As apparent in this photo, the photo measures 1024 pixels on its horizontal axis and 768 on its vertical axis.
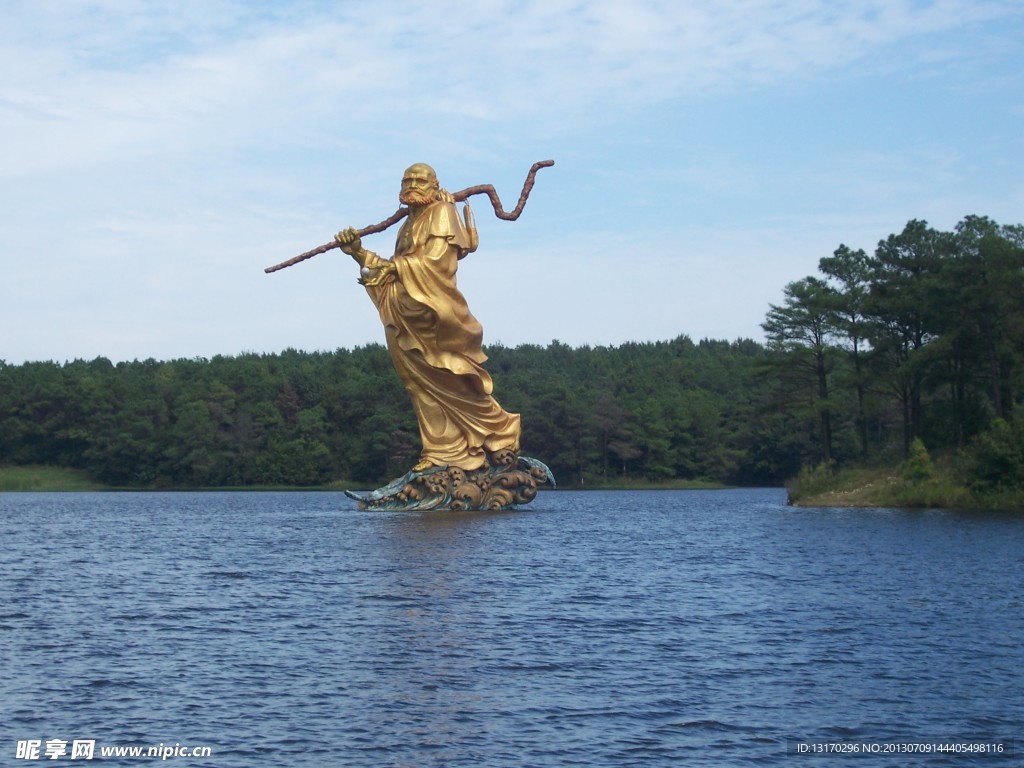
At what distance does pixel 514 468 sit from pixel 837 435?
126ft

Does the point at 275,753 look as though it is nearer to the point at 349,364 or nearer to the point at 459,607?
the point at 459,607

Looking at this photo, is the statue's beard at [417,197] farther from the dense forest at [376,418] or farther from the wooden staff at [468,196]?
the dense forest at [376,418]

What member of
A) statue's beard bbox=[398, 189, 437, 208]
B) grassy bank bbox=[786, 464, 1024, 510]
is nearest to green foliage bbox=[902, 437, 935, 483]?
grassy bank bbox=[786, 464, 1024, 510]

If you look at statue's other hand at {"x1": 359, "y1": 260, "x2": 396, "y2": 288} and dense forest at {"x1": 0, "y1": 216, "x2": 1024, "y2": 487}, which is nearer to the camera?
statue's other hand at {"x1": 359, "y1": 260, "x2": 396, "y2": 288}

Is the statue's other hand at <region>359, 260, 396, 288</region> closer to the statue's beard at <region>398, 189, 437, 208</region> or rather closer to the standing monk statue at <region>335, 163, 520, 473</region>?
the standing monk statue at <region>335, 163, 520, 473</region>

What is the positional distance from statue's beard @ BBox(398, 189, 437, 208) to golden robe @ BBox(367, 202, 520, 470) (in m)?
0.21

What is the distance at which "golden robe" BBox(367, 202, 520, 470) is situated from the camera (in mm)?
38500

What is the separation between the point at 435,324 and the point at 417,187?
154 inches

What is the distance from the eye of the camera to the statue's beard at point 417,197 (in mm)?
39281

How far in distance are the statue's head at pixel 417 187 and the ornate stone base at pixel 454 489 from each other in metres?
7.63

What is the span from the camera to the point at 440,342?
39.3m

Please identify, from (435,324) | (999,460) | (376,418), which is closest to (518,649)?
(435,324)

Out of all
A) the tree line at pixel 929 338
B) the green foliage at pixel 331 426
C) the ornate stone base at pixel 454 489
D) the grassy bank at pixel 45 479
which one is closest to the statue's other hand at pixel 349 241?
the ornate stone base at pixel 454 489

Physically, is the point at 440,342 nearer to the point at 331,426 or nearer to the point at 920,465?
the point at 920,465
